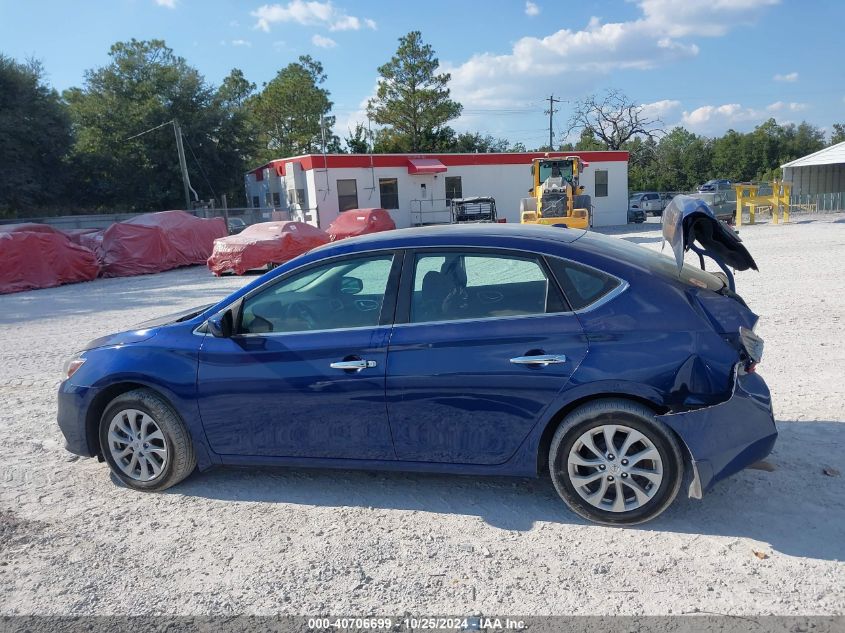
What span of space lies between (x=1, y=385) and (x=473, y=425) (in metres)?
6.05

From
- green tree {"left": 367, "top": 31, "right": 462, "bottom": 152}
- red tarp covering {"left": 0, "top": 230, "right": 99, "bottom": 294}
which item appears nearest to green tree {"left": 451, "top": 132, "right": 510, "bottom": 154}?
green tree {"left": 367, "top": 31, "right": 462, "bottom": 152}

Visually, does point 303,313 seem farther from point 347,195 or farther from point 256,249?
point 347,195

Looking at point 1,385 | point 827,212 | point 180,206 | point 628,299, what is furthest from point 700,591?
point 180,206

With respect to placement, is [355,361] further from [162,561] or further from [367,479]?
[162,561]

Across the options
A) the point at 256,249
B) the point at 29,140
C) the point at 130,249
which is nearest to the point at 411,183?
the point at 130,249

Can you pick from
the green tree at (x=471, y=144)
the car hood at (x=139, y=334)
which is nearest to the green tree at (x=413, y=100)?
the green tree at (x=471, y=144)

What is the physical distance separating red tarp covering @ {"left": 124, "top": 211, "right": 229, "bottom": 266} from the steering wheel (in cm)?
1890

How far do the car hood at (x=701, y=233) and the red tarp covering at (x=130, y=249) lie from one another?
19.5m

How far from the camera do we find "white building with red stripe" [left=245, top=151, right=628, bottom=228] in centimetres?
3067

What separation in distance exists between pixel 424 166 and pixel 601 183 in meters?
11.4

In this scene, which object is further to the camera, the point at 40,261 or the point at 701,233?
the point at 40,261

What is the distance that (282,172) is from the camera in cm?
3325

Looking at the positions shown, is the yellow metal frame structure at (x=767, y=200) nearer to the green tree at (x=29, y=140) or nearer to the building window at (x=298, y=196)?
the building window at (x=298, y=196)

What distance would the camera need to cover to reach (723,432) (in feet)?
10.9
